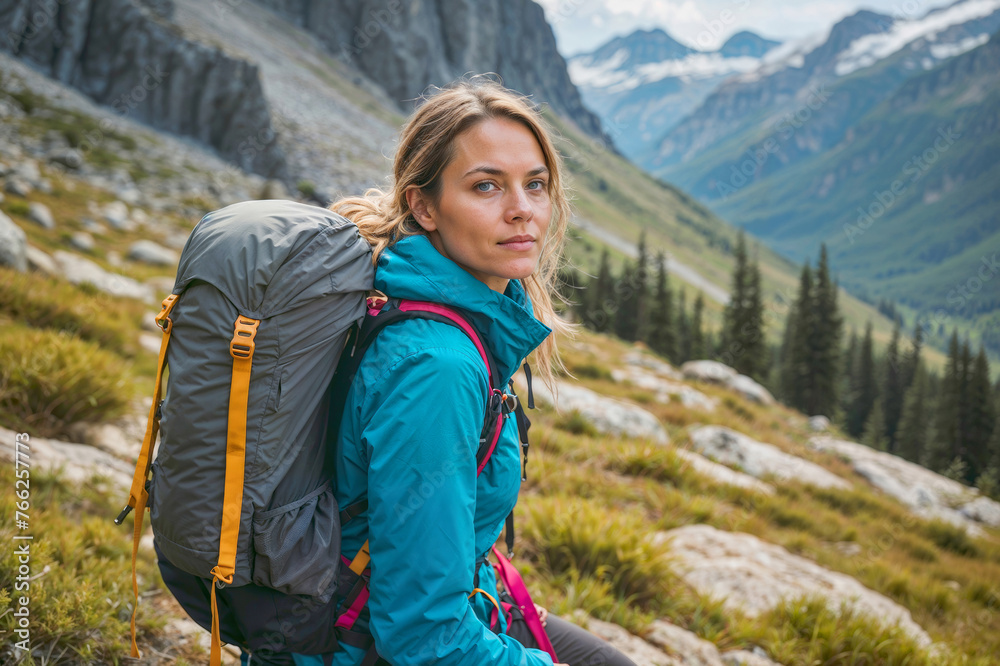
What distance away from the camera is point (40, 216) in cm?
1312

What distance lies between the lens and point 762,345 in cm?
4434

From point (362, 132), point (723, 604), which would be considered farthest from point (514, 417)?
point (362, 132)

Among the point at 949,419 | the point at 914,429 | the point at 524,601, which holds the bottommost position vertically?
the point at 914,429

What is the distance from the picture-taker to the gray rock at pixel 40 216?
42.7 ft

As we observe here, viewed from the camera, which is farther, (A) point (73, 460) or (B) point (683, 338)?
(B) point (683, 338)

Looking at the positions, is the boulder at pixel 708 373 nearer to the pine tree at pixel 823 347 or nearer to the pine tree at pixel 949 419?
the pine tree at pixel 823 347

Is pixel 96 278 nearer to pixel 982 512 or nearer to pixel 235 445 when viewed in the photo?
pixel 235 445

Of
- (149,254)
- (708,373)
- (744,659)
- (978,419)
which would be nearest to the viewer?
(744,659)

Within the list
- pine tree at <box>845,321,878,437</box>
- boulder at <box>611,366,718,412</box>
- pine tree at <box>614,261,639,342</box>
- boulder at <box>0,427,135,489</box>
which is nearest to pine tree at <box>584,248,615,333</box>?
pine tree at <box>614,261,639,342</box>

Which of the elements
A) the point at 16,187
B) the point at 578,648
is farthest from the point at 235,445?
the point at 16,187

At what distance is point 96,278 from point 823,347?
46.5 m

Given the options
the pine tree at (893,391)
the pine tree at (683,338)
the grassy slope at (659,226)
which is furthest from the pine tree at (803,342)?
the grassy slope at (659,226)

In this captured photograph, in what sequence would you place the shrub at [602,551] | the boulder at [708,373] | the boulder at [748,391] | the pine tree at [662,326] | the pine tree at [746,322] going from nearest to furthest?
the shrub at [602,551] < the boulder at [748,391] < the boulder at [708,373] < the pine tree at [746,322] < the pine tree at [662,326]

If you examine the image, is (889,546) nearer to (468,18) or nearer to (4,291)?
(4,291)
